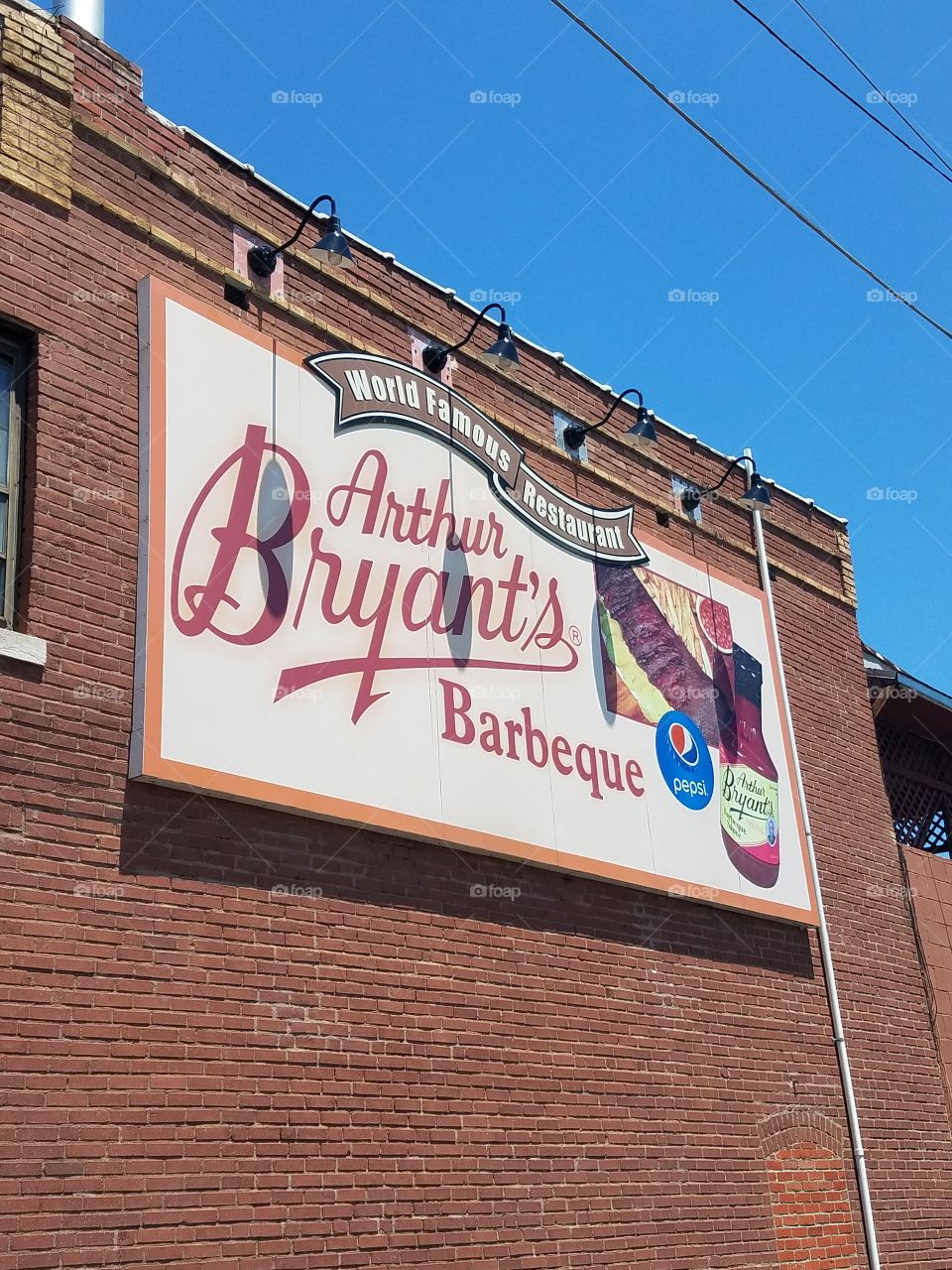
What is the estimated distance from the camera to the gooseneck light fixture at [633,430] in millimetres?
13430

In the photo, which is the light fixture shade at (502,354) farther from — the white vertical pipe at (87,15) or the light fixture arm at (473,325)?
the white vertical pipe at (87,15)

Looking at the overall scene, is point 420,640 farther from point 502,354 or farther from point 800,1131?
point 800,1131

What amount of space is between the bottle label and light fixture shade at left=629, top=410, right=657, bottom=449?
3.24 metres

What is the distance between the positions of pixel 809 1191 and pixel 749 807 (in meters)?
3.45

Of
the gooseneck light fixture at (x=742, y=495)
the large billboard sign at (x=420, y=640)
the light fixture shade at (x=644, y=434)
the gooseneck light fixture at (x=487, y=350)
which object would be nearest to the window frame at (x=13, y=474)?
the large billboard sign at (x=420, y=640)

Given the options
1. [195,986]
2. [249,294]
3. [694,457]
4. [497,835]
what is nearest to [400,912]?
[497,835]

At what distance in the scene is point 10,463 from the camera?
337 inches

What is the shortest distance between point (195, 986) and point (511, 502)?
210 inches

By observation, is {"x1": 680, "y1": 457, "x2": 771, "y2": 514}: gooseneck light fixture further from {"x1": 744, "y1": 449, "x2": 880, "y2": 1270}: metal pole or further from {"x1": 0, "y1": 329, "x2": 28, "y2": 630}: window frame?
{"x1": 0, "y1": 329, "x2": 28, "y2": 630}: window frame

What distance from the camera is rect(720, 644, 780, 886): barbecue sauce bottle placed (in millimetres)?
13391

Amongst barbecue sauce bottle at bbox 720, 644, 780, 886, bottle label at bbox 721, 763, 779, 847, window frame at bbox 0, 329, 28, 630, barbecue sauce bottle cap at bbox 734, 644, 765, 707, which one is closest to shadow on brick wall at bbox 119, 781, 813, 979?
barbecue sauce bottle at bbox 720, 644, 780, 886

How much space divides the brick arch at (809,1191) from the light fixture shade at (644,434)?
6.35 m

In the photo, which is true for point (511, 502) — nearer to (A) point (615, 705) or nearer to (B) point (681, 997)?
(A) point (615, 705)

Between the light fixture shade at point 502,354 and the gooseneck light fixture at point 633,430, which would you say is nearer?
the light fixture shade at point 502,354
